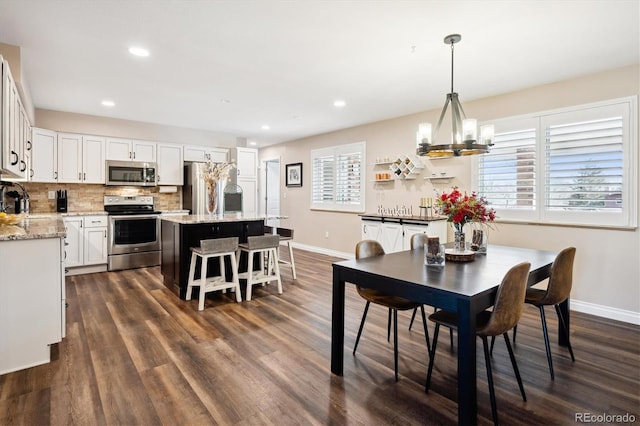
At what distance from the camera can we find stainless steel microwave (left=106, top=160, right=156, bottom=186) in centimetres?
563

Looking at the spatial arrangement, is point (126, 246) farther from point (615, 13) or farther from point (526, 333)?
point (615, 13)

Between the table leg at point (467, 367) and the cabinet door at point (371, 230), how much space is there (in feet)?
11.8

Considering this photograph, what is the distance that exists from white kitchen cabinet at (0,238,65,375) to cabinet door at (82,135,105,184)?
3495mm

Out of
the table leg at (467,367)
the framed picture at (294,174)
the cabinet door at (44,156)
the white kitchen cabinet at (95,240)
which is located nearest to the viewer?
the table leg at (467,367)

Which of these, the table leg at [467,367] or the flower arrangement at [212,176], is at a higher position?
the flower arrangement at [212,176]

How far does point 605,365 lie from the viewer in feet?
8.29

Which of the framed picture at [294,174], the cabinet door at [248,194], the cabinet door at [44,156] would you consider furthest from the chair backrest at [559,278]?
the cabinet door at [44,156]

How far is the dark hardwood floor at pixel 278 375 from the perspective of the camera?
1937 millimetres

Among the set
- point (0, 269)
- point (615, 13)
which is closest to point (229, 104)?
point (0, 269)

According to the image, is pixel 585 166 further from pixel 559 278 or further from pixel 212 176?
pixel 212 176

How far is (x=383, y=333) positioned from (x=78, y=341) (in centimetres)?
262

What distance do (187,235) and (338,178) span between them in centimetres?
345

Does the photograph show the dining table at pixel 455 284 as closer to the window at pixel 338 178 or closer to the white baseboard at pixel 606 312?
the white baseboard at pixel 606 312

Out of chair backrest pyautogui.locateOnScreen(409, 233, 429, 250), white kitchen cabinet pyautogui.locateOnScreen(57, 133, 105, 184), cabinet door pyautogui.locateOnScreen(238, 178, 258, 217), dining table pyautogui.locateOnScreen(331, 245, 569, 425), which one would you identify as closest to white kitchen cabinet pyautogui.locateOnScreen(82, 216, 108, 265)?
white kitchen cabinet pyautogui.locateOnScreen(57, 133, 105, 184)
